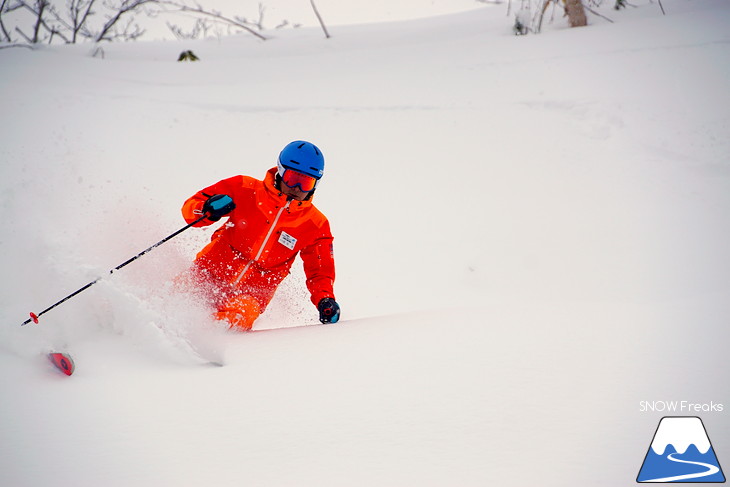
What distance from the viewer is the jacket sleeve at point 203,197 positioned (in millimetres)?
3672

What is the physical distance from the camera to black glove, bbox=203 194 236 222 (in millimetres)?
3508

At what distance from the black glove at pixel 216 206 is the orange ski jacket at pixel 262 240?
5.2 inches

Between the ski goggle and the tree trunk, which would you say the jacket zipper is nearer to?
the ski goggle

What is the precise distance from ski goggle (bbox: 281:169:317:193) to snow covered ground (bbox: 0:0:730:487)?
98cm

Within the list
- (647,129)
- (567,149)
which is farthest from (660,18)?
(567,149)

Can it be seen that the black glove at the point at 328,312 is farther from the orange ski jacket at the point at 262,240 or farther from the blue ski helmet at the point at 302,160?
the blue ski helmet at the point at 302,160

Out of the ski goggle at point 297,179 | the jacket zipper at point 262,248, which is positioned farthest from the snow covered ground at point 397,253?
the ski goggle at point 297,179

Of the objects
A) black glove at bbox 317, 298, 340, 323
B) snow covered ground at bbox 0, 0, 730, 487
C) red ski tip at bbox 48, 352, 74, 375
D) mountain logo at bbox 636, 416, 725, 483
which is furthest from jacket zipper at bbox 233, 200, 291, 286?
mountain logo at bbox 636, 416, 725, 483

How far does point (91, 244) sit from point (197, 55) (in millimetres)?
8008

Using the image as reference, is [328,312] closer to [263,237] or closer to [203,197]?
[263,237]

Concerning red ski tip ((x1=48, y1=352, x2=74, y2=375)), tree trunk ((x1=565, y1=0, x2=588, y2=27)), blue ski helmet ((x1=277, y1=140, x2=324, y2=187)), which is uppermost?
tree trunk ((x1=565, y1=0, x2=588, y2=27))

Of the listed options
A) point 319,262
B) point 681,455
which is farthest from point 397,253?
point 681,455

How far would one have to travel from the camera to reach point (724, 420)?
2.06 meters

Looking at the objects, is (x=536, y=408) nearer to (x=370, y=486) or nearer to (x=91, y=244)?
(x=370, y=486)
